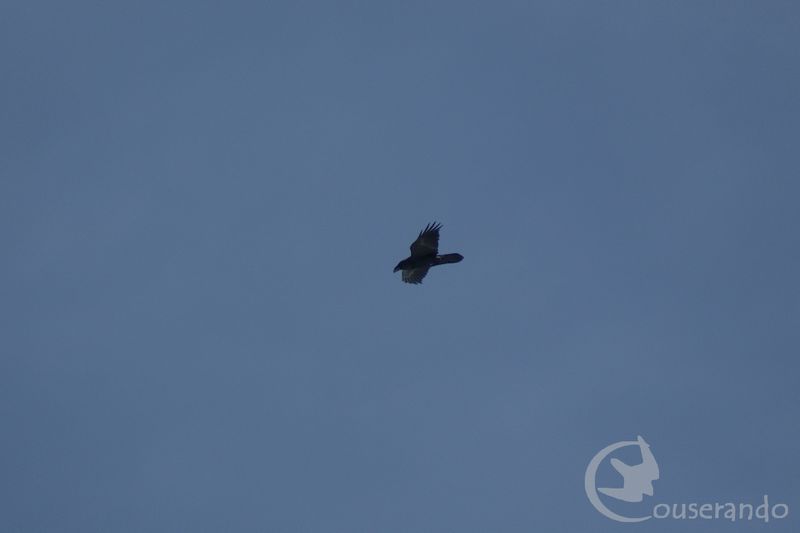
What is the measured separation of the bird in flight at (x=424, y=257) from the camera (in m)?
34.1

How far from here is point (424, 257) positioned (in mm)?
34625

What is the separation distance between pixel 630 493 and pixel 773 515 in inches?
206

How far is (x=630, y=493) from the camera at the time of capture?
41.3 metres

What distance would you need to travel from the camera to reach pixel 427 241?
34156 millimetres

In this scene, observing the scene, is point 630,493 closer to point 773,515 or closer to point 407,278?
point 773,515

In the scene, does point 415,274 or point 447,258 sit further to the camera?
point 415,274

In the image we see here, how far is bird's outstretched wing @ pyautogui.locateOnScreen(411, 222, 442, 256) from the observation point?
34.1 meters

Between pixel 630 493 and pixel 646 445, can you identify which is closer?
pixel 630 493

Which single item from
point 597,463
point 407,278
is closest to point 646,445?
point 597,463

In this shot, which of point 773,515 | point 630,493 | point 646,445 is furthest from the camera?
point 646,445

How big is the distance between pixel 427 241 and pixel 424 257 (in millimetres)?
684

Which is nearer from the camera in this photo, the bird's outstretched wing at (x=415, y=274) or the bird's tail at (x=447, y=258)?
the bird's tail at (x=447, y=258)

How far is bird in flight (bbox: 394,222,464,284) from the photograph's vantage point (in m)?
34.1

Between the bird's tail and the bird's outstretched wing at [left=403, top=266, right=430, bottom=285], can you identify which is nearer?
the bird's tail
